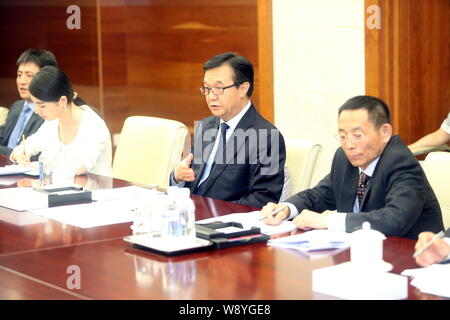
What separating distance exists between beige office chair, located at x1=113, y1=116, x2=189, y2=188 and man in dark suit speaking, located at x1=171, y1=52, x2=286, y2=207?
203 millimetres

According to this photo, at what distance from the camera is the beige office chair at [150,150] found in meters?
4.37

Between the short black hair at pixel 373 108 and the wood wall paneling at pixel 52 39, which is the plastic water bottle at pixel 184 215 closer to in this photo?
the short black hair at pixel 373 108

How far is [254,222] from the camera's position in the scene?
3066 millimetres

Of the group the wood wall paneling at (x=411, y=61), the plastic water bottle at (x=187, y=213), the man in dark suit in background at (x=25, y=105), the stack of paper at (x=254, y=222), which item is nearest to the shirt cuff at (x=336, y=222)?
the stack of paper at (x=254, y=222)

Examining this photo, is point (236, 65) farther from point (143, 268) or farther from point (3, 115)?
point (3, 115)

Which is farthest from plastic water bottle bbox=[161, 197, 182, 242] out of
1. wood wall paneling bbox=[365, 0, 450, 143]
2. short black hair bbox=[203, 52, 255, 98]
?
wood wall paneling bbox=[365, 0, 450, 143]

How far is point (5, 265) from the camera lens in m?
2.58

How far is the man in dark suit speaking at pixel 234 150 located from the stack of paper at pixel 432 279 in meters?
1.46

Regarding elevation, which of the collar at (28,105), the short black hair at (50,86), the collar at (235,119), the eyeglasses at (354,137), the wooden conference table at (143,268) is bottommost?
the wooden conference table at (143,268)

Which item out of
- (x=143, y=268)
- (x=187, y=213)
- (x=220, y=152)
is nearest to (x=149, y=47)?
(x=220, y=152)

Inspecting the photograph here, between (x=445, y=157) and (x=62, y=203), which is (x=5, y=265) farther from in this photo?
(x=445, y=157)

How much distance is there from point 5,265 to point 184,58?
15.2 feet
